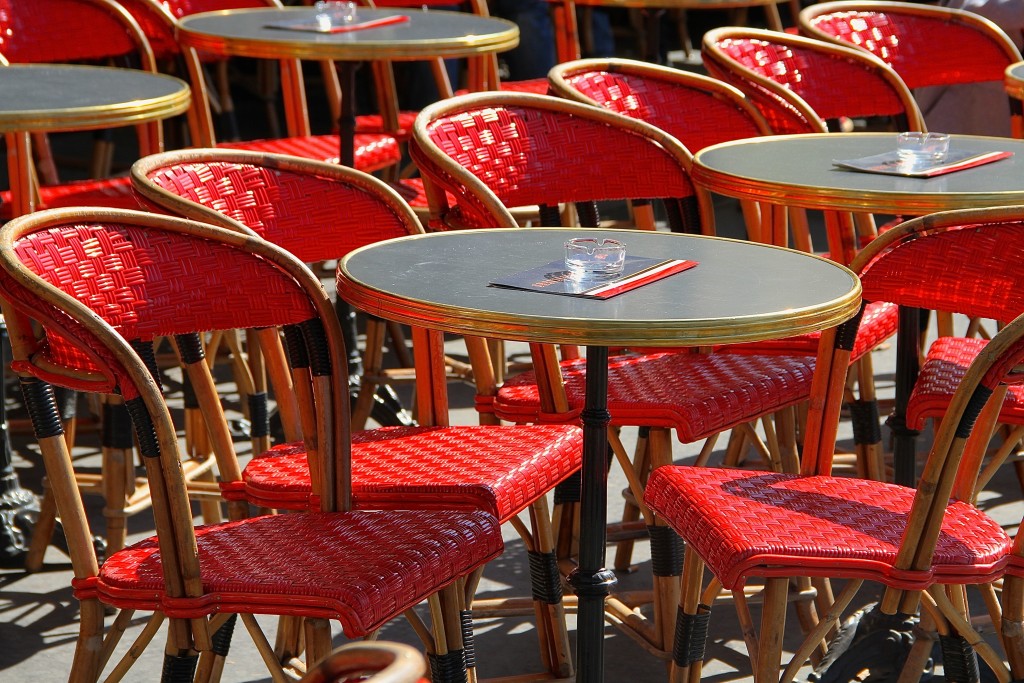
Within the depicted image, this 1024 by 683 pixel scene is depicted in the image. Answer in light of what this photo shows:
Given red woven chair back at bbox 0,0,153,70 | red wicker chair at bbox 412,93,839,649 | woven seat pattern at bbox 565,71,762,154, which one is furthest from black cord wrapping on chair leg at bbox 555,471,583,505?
red woven chair back at bbox 0,0,153,70

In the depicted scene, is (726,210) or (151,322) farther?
(726,210)

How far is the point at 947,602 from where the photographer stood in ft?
6.55

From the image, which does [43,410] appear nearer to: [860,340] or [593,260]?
[593,260]

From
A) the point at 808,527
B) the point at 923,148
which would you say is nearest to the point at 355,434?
the point at 808,527

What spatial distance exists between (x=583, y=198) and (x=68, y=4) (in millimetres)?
1846

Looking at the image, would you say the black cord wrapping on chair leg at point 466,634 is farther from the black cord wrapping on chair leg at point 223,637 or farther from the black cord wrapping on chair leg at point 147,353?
the black cord wrapping on chair leg at point 147,353

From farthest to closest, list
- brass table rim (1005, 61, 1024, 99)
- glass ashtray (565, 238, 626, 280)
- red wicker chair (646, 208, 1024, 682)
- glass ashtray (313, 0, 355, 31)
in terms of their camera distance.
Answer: glass ashtray (313, 0, 355, 31)
brass table rim (1005, 61, 1024, 99)
glass ashtray (565, 238, 626, 280)
red wicker chair (646, 208, 1024, 682)

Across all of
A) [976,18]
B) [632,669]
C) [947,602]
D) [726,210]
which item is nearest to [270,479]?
[632,669]

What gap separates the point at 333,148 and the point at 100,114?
112cm

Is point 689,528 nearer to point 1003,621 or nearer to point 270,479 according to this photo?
point 1003,621

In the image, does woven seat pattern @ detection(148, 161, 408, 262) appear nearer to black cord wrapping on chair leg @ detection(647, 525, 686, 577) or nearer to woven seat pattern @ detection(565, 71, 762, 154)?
black cord wrapping on chair leg @ detection(647, 525, 686, 577)

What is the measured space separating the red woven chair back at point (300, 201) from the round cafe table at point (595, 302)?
21cm

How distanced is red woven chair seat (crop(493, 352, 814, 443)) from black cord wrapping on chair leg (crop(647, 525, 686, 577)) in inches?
6.5

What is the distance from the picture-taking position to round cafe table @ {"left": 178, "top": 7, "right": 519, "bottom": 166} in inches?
154
